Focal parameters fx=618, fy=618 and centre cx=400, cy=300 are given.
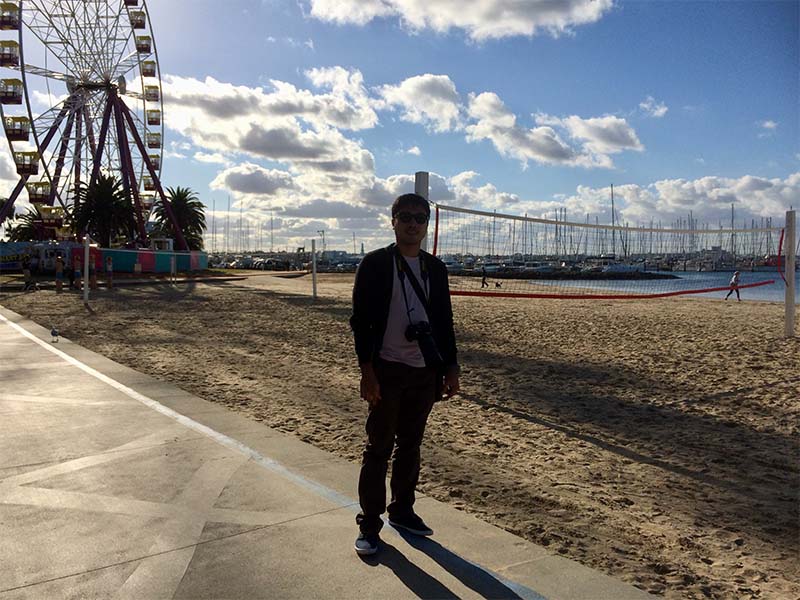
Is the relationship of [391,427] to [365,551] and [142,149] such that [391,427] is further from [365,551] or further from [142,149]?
[142,149]

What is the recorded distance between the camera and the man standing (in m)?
3.36

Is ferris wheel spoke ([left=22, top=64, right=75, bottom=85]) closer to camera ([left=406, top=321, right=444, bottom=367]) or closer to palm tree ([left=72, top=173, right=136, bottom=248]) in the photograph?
palm tree ([left=72, top=173, right=136, bottom=248])

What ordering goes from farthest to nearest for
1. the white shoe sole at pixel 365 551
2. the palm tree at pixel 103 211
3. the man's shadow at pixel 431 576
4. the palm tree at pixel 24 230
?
the palm tree at pixel 24 230, the palm tree at pixel 103 211, the white shoe sole at pixel 365 551, the man's shadow at pixel 431 576

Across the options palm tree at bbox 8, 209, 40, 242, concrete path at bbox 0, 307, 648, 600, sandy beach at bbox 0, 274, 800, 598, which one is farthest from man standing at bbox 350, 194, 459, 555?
palm tree at bbox 8, 209, 40, 242

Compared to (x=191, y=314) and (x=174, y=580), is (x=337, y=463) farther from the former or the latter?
(x=191, y=314)

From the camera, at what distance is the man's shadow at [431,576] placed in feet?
9.50

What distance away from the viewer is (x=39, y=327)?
47.9 feet

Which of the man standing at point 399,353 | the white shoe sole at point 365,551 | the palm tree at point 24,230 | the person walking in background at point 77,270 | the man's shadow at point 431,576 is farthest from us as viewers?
the palm tree at point 24,230

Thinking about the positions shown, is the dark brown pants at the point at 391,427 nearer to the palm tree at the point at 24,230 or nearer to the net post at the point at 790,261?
the net post at the point at 790,261

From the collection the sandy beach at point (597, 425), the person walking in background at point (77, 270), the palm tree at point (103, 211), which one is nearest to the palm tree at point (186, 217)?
the palm tree at point (103, 211)

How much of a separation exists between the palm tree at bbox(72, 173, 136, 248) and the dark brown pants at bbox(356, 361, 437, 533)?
5601 cm

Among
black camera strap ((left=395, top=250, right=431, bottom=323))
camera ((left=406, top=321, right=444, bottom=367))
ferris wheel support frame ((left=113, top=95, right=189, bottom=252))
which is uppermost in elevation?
ferris wheel support frame ((left=113, top=95, right=189, bottom=252))

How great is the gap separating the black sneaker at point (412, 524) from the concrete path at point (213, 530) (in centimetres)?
6

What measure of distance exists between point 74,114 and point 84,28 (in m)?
6.49
